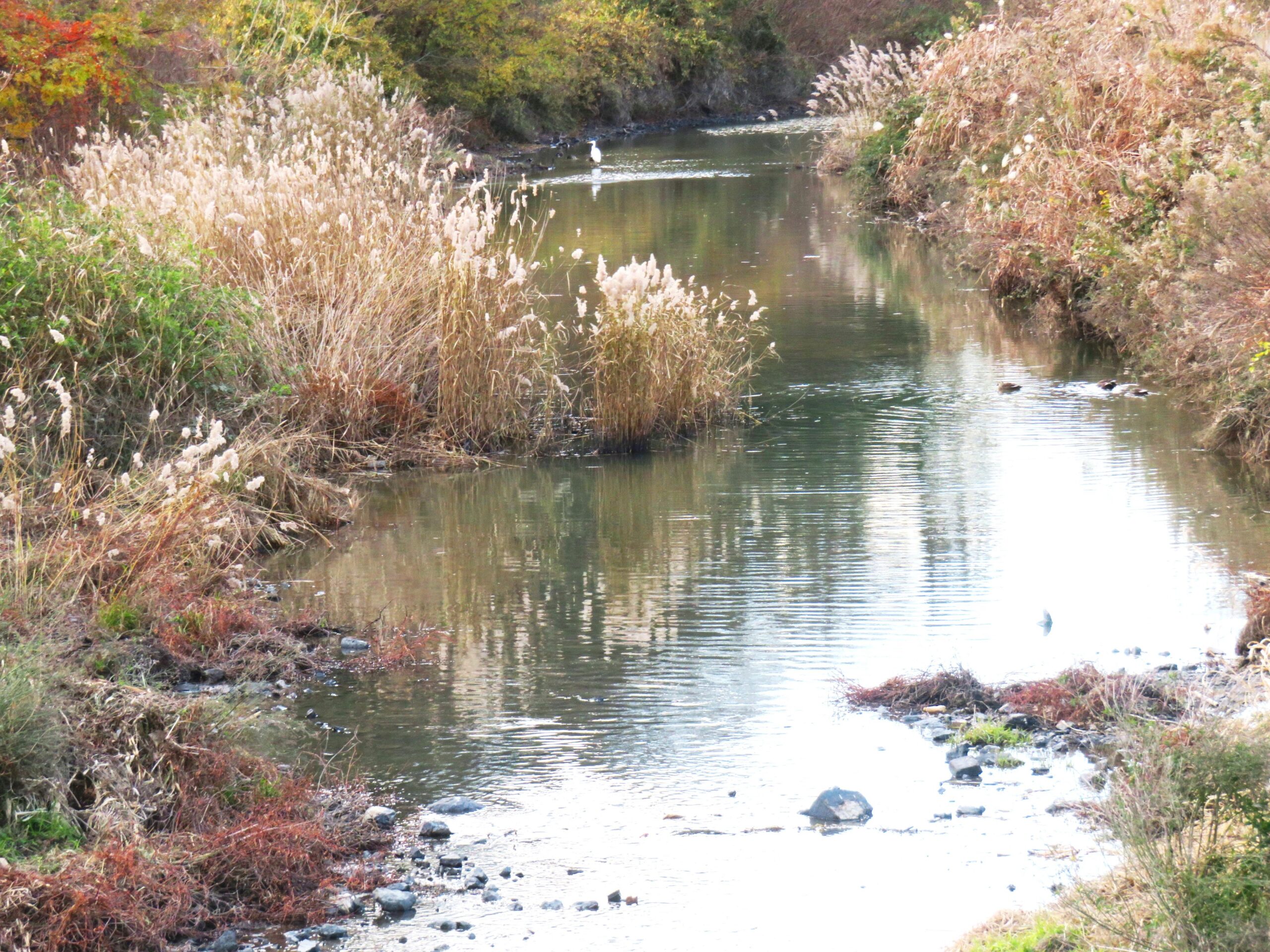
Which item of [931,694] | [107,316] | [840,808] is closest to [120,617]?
[107,316]

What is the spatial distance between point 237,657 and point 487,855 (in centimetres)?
210

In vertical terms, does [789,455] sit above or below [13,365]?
below

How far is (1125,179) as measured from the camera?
12.5 meters

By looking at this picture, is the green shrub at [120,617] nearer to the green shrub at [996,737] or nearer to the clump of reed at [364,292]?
the clump of reed at [364,292]

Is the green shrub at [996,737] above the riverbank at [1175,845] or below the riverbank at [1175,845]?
below

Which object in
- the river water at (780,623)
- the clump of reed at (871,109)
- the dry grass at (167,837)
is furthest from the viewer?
the clump of reed at (871,109)

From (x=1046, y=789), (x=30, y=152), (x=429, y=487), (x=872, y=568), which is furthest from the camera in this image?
(x=30, y=152)

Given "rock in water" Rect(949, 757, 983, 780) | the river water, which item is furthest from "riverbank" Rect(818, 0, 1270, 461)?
"rock in water" Rect(949, 757, 983, 780)

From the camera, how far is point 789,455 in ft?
33.5

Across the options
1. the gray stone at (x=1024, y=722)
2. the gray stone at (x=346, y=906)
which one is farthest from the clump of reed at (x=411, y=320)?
the gray stone at (x=346, y=906)

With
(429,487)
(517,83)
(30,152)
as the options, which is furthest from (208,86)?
(517,83)

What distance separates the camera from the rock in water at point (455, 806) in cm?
518

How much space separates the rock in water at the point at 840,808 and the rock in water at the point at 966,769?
41 centimetres

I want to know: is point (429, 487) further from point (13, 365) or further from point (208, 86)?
point (208, 86)
